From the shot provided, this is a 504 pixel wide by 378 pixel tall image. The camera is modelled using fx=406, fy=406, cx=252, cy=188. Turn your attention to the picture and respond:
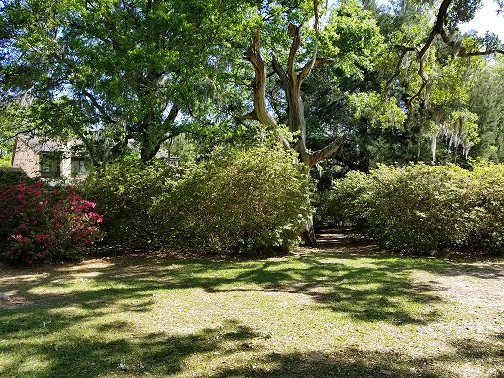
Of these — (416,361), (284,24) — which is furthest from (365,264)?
(284,24)

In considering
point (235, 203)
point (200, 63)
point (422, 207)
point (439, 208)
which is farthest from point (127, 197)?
point (439, 208)

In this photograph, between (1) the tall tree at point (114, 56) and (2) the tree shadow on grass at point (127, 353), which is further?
(1) the tall tree at point (114, 56)

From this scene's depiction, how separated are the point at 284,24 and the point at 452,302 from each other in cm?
1086

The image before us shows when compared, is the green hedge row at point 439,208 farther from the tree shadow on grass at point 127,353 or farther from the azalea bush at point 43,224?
the tree shadow on grass at point 127,353

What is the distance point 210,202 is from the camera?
31.9 feet

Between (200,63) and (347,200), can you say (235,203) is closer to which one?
(200,63)

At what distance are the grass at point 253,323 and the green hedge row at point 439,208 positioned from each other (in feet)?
7.73

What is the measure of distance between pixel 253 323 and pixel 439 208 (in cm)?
732

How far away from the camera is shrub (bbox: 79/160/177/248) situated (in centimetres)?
1005

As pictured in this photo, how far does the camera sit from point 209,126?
13422 millimetres

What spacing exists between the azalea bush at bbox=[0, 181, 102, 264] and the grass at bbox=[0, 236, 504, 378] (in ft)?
1.82

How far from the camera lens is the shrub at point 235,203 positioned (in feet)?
31.7

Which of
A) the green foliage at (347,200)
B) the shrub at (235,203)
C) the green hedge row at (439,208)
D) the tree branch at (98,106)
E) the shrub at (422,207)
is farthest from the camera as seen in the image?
the green foliage at (347,200)

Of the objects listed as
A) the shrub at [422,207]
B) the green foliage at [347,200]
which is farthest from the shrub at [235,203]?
the green foliage at [347,200]
